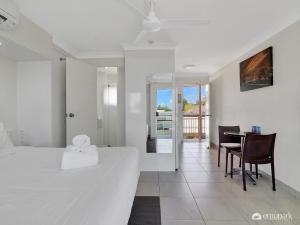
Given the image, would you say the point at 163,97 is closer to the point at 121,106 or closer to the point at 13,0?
the point at 121,106

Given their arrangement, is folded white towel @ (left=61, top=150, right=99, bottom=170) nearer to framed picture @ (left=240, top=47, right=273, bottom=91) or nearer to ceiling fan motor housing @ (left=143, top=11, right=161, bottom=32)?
ceiling fan motor housing @ (left=143, top=11, right=161, bottom=32)

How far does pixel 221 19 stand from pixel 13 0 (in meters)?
2.57

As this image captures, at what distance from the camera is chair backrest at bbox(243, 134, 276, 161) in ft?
9.20

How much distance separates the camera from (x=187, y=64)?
5.47m

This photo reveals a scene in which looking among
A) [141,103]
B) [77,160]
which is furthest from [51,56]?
[77,160]

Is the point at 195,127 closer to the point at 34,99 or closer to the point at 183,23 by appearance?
the point at 34,99

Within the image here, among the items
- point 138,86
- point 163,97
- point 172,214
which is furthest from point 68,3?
point 172,214

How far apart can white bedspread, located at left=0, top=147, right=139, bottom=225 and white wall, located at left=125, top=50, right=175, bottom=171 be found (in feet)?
6.39

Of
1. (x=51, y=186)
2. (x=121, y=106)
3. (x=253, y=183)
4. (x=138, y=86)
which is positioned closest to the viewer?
(x=51, y=186)

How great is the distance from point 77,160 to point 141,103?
233 cm

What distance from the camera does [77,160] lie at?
1680mm

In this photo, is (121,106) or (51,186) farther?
(121,106)

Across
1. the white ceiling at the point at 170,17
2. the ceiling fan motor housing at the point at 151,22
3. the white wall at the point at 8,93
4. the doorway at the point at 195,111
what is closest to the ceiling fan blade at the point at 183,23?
the ceiling fan motor housing at the point at 151,22

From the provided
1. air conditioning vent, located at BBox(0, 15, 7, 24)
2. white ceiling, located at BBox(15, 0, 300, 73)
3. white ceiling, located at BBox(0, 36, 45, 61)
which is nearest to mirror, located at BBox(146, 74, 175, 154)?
white ceiling, located at BBox(15, 0, 300, 73)
